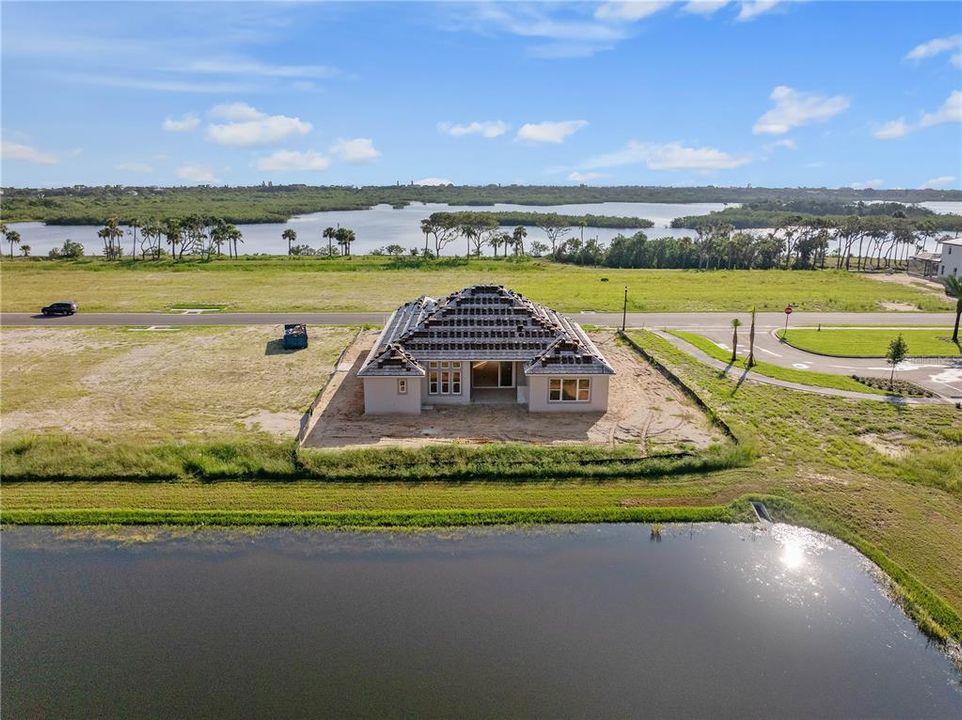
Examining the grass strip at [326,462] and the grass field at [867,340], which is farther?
the grass field at [867,340]

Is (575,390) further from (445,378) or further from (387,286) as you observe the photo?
(387,286)

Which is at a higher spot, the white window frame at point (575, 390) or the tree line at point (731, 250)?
the tree line at point (731, 250)

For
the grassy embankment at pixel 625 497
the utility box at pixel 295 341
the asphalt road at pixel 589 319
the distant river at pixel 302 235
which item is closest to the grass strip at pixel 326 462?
the grassy embankment at pixel 625 497

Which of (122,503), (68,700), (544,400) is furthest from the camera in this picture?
(544,400)

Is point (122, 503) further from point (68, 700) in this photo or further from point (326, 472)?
point (68, 700)

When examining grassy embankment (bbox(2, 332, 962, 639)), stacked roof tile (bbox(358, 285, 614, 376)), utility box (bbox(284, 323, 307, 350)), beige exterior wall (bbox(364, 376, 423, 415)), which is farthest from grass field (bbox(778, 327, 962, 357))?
utility box (bbox(284, 323, 307, 350))

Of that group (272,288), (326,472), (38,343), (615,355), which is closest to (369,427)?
(326,472)

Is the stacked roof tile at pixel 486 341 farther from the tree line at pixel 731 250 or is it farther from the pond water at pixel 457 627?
the tree line at pixel 731 250
